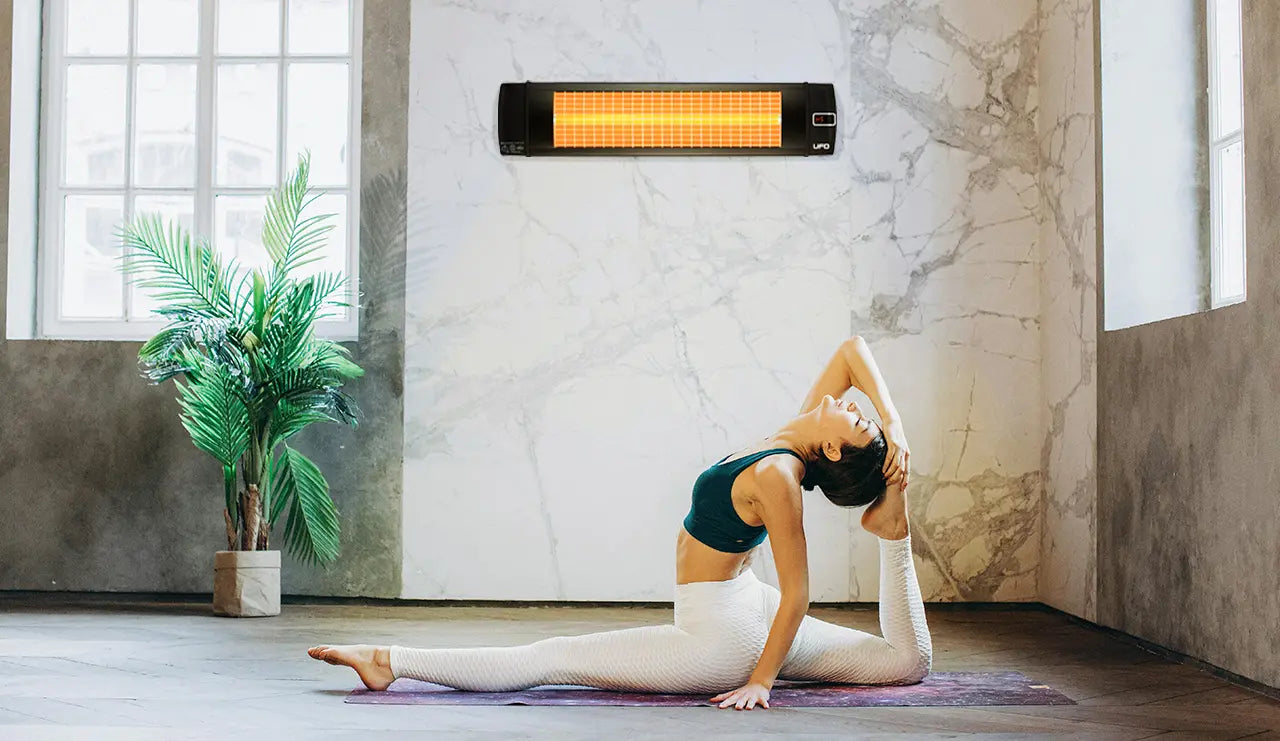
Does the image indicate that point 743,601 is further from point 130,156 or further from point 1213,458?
point 130,156

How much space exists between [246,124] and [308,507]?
5.59 ft

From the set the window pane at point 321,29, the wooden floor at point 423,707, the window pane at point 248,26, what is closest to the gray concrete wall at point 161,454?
the window pane at point 321,29

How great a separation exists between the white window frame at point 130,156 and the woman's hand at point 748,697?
9.72 feet

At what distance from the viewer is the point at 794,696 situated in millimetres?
2967

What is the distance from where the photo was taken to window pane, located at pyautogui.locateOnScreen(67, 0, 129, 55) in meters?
5.39

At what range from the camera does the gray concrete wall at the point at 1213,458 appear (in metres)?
3.19

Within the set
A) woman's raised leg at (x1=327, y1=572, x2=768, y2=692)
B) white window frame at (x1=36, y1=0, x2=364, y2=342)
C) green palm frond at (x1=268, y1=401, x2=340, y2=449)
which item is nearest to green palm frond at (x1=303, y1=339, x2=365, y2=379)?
green palm frond at (x1=268, y1=401, x2=340, y2=449)

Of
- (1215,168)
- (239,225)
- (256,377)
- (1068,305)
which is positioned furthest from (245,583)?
(1215,168)

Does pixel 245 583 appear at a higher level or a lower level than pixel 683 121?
lower

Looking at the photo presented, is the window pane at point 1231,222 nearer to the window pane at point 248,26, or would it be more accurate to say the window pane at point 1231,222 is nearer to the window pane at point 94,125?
the window pane at point 248,26

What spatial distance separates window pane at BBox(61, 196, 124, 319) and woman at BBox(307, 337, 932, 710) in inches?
118

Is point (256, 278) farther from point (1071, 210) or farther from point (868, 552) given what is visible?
point (1071, 210)

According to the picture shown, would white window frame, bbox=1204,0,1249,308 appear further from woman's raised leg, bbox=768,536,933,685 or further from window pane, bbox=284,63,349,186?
window pane, bbox=284,63,349,186

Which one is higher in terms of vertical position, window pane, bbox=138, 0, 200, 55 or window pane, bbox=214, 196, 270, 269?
window pane, bbox=138, 0, 200, 55
